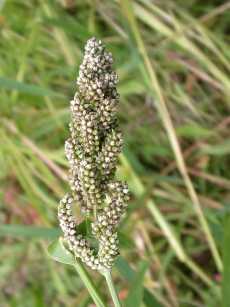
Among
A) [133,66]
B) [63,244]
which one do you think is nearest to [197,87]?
[133,66]

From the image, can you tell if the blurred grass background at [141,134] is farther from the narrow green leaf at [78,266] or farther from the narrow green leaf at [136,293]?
the narrow green leaf at [78,266]

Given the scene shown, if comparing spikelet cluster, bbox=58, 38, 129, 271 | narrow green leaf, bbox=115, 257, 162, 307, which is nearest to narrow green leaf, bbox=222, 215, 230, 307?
narrow green leaf, bbox=115, 257, 162, 307

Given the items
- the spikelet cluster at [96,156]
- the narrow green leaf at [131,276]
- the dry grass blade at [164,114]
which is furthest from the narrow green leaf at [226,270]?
the spikelet cluster at [96,156]

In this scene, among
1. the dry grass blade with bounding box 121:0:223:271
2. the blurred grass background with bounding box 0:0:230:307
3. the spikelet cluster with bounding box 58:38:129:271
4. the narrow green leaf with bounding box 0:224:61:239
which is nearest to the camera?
the spikelet cluster with bounding box 58:38:129:271

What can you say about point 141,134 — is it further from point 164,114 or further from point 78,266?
point 78,266

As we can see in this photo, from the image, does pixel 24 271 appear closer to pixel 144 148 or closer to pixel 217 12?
pixel 144 148

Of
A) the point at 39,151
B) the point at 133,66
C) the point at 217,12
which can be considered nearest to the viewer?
the point at 133,66

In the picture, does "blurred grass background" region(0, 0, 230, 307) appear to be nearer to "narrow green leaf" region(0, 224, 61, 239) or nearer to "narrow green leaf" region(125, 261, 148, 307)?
"narrow green leaf" region(0, 224, 61, 239)
